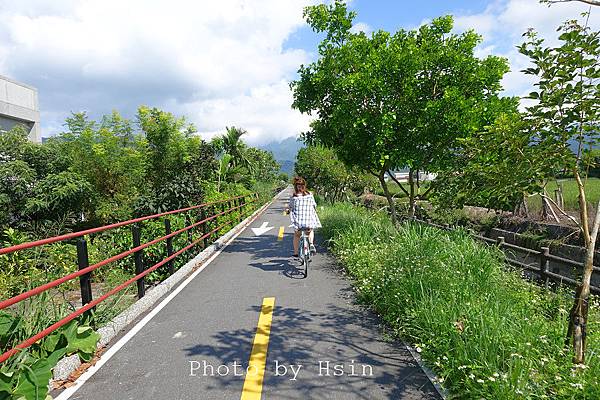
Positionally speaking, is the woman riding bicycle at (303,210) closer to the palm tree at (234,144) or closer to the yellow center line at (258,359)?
the yellow center line at (258,359)

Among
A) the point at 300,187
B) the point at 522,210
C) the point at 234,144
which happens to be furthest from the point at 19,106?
the point at 522,210

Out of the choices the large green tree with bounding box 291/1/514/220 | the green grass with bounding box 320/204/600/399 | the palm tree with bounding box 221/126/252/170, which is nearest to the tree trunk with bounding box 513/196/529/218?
the large green tree with bounding box 291/1/514/220

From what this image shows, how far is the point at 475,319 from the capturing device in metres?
3.67

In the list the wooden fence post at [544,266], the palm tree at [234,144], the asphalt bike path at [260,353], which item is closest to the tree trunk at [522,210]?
the wooden fence post at [544,266]

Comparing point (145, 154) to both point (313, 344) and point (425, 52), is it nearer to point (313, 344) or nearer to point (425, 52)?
point (425, 52)

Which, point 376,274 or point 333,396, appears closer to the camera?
point 333,396

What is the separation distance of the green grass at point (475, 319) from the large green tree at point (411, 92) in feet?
7.73

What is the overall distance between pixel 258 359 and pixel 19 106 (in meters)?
34.3

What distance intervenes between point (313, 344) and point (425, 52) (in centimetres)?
683

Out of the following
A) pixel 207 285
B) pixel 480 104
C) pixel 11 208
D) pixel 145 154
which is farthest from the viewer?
pixel 145 154

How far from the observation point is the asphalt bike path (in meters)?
3.23

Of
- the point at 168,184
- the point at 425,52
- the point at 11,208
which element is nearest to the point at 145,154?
the point at 11,208

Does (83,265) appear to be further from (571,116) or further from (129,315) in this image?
(571,116)

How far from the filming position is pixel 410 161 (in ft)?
27.6
